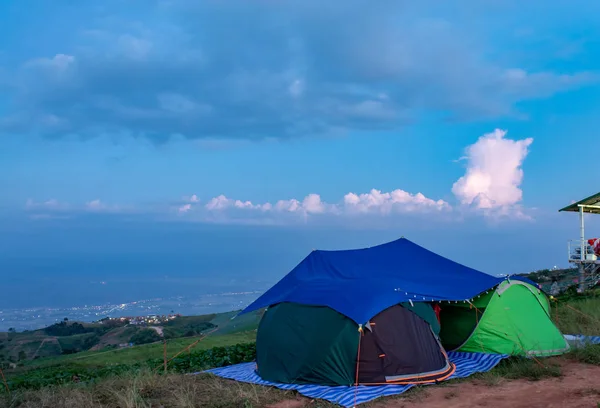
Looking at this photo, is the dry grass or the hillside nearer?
the dry grass

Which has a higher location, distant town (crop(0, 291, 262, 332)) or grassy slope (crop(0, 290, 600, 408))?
grassy slope (crop(0, 290, 600, 408))

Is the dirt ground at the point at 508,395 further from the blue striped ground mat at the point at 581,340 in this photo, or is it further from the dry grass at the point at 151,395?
the blue striped ground mat at the point at 581,340

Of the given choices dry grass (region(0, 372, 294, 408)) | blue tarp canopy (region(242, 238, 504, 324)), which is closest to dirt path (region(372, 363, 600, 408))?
blue tarp canopy (region(242, 238, 504, 324))

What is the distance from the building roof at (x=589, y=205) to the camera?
2489 centimetres

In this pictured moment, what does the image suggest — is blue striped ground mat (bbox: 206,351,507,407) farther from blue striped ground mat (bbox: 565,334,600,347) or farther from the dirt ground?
blue striped ground mat (bbox: 565,334,600,347)

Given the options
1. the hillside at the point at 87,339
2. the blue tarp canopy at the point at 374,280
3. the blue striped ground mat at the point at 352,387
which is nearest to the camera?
the blue striped ground mat at the point at 352,387

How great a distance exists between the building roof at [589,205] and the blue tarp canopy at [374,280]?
15167mm

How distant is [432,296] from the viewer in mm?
10352

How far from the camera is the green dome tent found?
11148 millimetres

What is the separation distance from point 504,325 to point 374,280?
3078 mm

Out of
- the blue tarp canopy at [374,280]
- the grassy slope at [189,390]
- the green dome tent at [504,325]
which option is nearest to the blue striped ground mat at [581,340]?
the green dome tent at [504,325]

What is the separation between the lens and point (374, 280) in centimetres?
1041

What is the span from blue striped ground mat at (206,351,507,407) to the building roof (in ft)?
55.7

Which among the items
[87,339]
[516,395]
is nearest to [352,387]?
[516,395]
